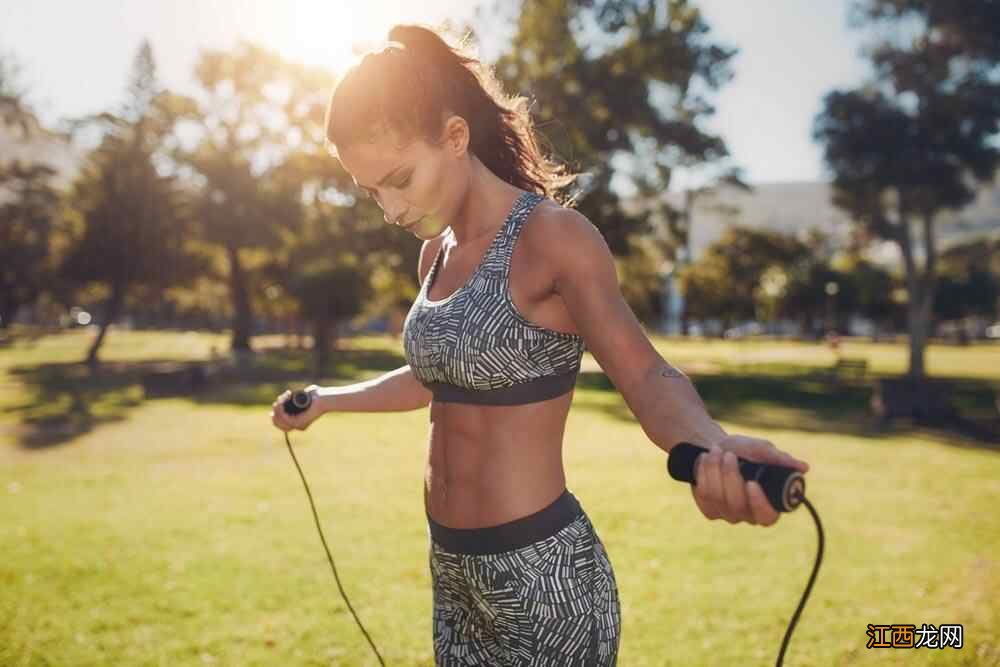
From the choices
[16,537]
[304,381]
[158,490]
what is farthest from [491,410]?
[304,381]

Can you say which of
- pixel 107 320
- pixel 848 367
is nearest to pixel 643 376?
pixel 848 367

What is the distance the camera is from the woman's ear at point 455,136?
2.27 metres

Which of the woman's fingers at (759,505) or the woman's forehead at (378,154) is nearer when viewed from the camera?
the woman's fingers at (759,505)

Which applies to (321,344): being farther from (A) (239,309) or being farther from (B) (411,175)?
(B) (411,175)

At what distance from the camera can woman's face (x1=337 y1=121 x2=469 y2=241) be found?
2244 millimetres

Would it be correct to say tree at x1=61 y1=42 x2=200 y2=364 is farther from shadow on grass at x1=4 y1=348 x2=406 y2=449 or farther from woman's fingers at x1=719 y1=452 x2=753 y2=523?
woman's fingers at x1=719 y1=452 x2=753 y2=523

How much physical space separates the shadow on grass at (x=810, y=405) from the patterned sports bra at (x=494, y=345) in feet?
33.9

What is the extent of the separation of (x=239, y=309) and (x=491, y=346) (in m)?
47.1

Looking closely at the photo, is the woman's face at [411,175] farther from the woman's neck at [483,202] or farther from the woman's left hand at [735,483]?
the woman's left hand at [735,483]

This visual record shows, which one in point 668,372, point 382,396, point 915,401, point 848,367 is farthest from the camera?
point 848,367

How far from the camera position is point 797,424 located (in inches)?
776

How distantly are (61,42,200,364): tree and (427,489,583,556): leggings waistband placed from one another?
137 ft

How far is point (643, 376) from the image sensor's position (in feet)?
6.18

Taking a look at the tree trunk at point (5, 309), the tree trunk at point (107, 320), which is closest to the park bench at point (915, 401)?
the tree trunk at point (107, 320)
